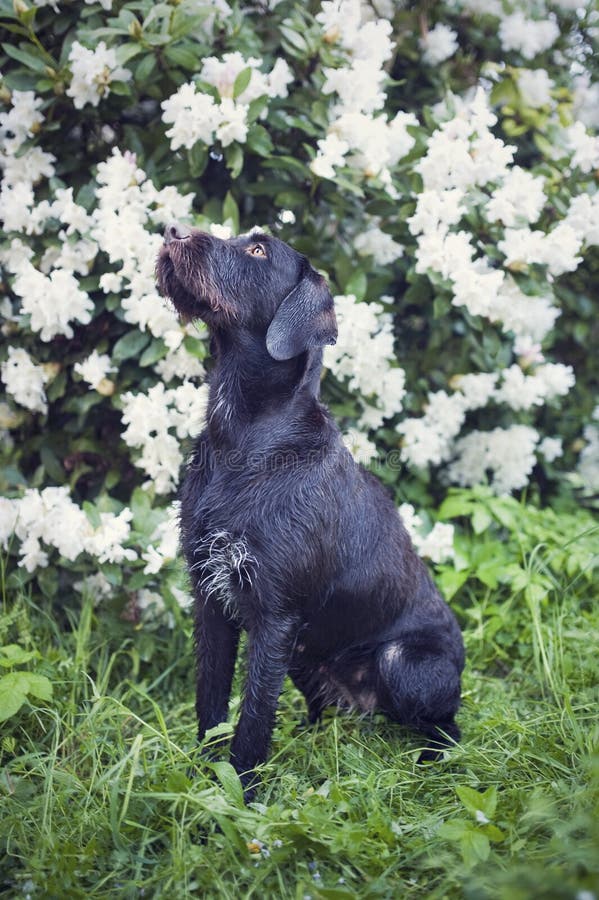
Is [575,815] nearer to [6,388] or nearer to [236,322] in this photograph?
[236,322]

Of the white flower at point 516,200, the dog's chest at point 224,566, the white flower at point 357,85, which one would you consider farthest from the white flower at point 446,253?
the dog's chest at point 224,566

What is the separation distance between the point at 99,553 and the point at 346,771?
4.61 ft

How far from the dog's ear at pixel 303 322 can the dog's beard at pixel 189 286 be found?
0.23 metres

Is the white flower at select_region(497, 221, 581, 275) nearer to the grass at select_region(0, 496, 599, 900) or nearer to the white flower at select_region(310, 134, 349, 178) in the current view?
the white flower at select_region(310, 134, 349, 178)

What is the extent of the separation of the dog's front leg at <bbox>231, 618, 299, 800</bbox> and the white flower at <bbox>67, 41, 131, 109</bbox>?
244 cm

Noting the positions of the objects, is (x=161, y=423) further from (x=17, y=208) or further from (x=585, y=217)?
(x=585, y=217)

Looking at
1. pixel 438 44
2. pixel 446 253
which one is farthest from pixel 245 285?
pixel 438 44

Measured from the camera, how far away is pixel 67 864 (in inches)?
89.1

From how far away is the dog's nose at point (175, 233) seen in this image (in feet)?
9.82

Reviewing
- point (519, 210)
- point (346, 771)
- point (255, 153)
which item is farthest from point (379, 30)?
point (346, 771)

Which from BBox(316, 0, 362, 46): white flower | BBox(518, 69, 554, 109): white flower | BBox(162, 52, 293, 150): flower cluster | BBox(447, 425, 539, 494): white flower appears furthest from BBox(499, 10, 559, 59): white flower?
BBox(447, 425, 539, 494): white flower

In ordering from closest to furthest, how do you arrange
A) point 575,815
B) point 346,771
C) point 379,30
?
point 575,815, point 346,771, point 379,30

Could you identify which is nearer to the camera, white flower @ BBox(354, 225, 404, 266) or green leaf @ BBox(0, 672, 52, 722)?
green leaf @ BBox(0, 672, 52, 722)

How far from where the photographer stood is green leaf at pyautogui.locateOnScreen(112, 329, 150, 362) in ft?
12.3
